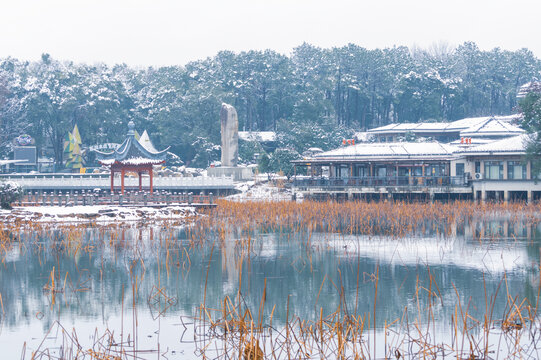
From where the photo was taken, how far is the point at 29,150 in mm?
81438

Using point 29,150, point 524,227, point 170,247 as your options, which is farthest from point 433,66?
point 170,247

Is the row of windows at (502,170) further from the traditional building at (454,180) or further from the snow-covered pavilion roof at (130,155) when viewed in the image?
the snow-covered pavilion roof at (130,155)

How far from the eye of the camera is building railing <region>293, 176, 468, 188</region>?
52500 millimetres

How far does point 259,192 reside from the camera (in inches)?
2391

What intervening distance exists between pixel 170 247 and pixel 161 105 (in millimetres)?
57317

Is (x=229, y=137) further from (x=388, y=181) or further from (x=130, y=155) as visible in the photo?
(x=388, y=181)

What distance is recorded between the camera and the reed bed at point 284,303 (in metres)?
12.8

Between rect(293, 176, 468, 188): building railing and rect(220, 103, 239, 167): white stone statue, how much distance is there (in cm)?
1504

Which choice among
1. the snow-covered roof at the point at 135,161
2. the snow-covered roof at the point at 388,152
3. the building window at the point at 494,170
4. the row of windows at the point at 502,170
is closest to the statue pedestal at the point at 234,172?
the snow-covered roof at the point at 388,152

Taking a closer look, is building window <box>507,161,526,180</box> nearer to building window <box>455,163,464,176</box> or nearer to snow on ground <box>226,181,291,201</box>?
building window <box>455,163,464,176</box>

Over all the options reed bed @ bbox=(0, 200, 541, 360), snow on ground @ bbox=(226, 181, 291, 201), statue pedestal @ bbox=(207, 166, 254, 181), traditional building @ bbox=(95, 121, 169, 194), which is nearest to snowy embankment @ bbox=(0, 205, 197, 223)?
reed bed @ bbox=(0, 200, 541, 360)

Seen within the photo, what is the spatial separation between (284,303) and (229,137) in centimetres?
5022

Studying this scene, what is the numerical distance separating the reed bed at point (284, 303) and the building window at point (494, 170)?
8.05m

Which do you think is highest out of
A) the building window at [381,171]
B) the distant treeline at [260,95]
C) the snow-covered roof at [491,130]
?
the distant treeline at [260,95]
